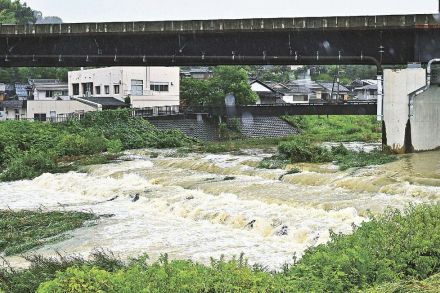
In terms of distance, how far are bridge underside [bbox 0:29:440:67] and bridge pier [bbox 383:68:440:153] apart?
196 centimetres

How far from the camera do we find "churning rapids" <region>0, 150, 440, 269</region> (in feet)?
46.9

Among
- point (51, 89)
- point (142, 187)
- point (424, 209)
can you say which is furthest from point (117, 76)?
point (424, 209)

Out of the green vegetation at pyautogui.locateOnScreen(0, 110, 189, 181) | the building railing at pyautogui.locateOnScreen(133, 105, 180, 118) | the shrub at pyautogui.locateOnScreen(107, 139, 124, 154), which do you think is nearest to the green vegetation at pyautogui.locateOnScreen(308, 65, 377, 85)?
the building railing at pyautogui.locateOnScreen(133, 105, 180, 118)

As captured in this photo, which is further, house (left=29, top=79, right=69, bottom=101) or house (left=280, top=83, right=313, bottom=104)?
house (left=280, top=83, right=313, bottom=104)

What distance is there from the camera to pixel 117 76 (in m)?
56.2

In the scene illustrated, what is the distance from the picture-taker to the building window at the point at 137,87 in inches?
2212

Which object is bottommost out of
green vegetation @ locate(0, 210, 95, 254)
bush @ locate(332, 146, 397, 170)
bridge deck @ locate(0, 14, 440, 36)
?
green vegetation @ locate(0, 210, 95, 254)

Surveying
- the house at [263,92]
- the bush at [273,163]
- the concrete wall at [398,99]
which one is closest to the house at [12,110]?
the house at [263,92]

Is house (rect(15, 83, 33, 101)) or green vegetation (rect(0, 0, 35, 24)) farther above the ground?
green vegetation (rect(0, 0, 35, 24))

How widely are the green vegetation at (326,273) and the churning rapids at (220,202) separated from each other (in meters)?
3.37

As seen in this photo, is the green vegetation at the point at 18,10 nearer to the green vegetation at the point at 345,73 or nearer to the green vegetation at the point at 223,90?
the green vegetation at the point at 345,73

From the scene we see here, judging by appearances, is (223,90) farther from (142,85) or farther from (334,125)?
(334,125)

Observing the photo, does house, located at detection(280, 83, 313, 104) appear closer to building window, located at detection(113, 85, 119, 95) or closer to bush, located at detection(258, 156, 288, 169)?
building window, located at detection(113, 85, 119, 95)

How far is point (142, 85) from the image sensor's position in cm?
5638
